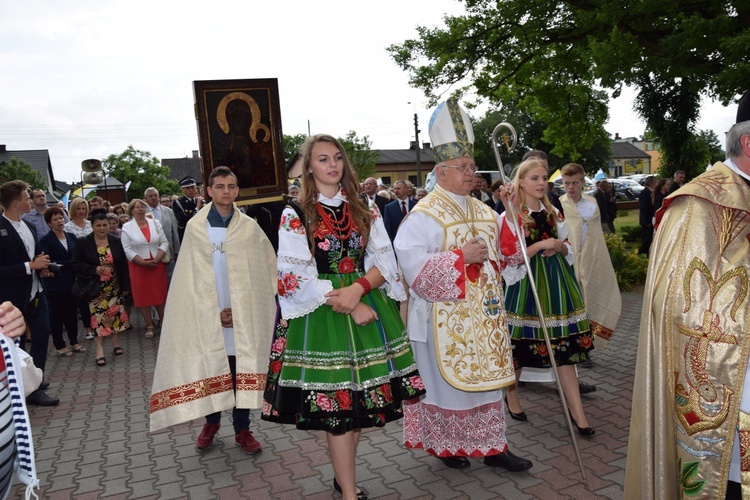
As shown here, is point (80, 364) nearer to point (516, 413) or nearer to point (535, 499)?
point (516, 413)

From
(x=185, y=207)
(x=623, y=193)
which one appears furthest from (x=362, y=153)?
(x=185, y=207)

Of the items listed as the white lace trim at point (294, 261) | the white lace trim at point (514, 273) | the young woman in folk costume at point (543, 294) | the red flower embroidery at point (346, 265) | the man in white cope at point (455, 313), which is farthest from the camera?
the white lace trim at point (514, 273)

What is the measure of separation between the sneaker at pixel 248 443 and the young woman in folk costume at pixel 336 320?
1.43 m

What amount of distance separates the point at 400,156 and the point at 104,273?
7505 cm

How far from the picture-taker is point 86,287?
8078 mm

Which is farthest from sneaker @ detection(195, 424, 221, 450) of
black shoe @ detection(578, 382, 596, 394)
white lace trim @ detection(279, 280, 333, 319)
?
black shoe @ detection(578, 382, 596, 394)

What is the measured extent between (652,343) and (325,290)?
1.57m

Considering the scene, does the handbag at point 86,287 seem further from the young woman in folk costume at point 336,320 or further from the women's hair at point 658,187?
the women's hair at point 658,187

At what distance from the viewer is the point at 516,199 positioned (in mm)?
4734

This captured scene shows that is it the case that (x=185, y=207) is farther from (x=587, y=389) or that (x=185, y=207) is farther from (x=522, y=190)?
(x=587, y=389)

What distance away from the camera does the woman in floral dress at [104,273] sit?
26.6ft

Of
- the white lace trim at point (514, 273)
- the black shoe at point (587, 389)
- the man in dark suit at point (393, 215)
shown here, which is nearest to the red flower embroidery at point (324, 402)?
the white lace trim at point (514, 273)

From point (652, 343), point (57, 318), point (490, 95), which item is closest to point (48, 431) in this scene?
point (57, 318)

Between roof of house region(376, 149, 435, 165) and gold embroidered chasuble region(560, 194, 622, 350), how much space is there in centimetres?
7105
